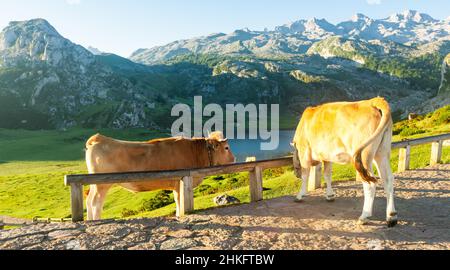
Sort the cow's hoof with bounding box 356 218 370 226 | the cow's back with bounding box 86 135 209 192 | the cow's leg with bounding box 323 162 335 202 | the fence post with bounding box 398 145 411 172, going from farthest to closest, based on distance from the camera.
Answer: the fence post with bounding box 398 145 411 172 → the cow's leg with bounding box 323 162 335 202 → the cow's back with bounding box 86 135 209 192 → the cow's hoof with bounding box 356 218 370 226

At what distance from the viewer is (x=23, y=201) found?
4184cm

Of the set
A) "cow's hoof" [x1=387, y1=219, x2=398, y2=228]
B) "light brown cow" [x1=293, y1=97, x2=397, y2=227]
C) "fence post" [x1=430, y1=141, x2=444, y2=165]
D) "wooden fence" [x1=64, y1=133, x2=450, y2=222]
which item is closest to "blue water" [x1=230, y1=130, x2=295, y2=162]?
"fence post" [x1=430, y1=141, x2=444, y2=165]

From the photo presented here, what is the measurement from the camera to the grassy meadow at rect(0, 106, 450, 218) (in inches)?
681

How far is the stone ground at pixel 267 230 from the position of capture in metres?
6.46

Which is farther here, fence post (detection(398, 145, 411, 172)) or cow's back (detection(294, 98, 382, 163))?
fence post (detection(398, 145, 411, 172))

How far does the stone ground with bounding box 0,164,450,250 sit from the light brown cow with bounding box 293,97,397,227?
0.70 m

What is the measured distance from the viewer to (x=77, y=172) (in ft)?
200

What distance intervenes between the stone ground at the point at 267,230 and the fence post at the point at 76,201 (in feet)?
0.82

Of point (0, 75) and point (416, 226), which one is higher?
point (0, 75)

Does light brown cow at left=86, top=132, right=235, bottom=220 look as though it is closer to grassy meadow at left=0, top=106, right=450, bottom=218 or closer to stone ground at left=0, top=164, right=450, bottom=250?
stone ground at left=0, top=164, right=450, bottom=250

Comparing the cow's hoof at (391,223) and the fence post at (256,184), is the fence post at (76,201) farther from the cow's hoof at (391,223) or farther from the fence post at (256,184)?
the cow's hoof at (391,223)
